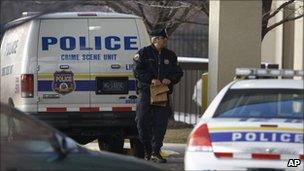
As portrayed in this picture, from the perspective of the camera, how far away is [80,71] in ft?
36.1

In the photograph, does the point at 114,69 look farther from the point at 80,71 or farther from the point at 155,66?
the point at 155,66

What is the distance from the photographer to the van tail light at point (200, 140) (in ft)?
24.0

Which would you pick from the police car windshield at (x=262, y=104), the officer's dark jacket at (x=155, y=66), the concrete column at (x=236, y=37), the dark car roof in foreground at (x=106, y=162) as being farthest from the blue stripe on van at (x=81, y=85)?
the dark car roof in foreground at (x=106, y=162)

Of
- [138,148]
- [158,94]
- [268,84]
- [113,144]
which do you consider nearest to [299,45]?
[113,144]

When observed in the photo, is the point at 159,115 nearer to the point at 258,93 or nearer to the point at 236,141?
the point at 258,93

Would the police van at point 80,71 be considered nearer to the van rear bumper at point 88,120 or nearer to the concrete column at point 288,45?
the van rear bumper at point 88,120

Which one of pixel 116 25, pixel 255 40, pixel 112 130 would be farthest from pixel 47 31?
pixel 255 40

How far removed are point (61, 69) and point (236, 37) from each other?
3545 millimetres

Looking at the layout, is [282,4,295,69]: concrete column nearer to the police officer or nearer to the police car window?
the police officer

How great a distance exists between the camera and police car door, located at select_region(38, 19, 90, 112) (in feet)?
35.8

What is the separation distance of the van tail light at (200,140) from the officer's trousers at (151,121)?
292cm

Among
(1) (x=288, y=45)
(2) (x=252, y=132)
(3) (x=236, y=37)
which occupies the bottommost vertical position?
(2) (x=252, y=132)

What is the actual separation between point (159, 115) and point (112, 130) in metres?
1.08

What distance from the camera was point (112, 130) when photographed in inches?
444
